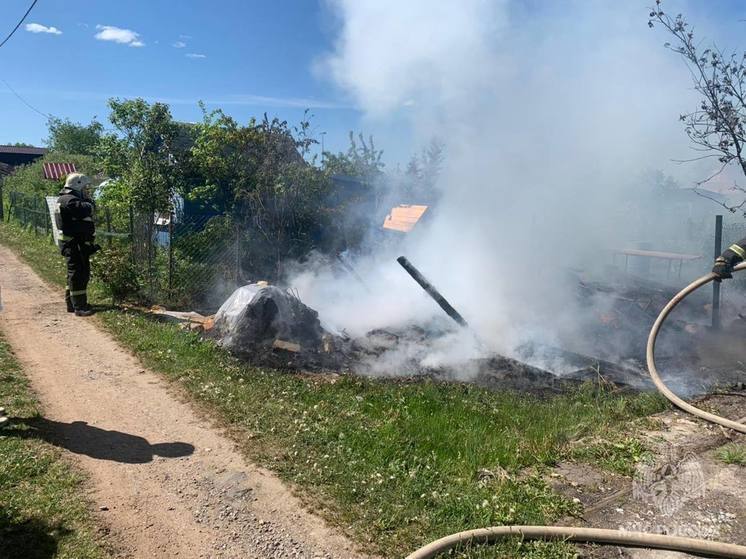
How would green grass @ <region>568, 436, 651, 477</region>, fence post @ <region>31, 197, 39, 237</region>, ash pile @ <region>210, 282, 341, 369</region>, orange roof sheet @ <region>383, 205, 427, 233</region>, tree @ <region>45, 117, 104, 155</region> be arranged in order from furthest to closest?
tree @ <region>45, 117, 104, 155</region>
fence post @ <region>31, 197, 39, 237</region>
orange roof sheet @ <region>383, 205, 427, 233</region>
ash pile @ <region>210, 282, 341, 369</region>
green grass @ <region>568, 436, 651, 477</region>

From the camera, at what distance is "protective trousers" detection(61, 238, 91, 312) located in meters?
7.48

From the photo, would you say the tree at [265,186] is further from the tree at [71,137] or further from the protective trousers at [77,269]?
the tree at [71,137]

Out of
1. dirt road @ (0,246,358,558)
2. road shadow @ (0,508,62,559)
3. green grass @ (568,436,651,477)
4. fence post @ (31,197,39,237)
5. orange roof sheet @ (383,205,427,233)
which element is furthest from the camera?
fence post @ (31,197,39,237)

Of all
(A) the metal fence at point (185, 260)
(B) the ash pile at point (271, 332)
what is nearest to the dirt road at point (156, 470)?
(B) the ash pile at point (271, 332)

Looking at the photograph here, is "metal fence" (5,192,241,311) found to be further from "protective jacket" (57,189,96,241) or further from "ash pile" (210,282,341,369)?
"ash pile" (210,282,341,369)

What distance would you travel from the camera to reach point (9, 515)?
301cm

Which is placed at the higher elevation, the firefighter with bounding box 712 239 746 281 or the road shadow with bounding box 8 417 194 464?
the firefighter with bounding box 712 239 746 281

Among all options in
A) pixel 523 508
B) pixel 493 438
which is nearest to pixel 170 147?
pixel 493 438

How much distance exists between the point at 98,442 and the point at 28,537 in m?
1.19

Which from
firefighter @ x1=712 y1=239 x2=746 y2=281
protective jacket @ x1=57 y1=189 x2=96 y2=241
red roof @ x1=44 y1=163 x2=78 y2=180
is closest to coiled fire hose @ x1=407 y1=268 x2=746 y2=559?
firefighter @ x1=712 y1=239 x2=746 y2=281

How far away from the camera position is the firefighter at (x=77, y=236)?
289 inches

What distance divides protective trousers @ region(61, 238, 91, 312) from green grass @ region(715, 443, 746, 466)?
7.69 meters

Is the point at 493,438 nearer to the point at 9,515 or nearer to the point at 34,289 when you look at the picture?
the point at 9,515

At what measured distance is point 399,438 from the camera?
13.6ft
